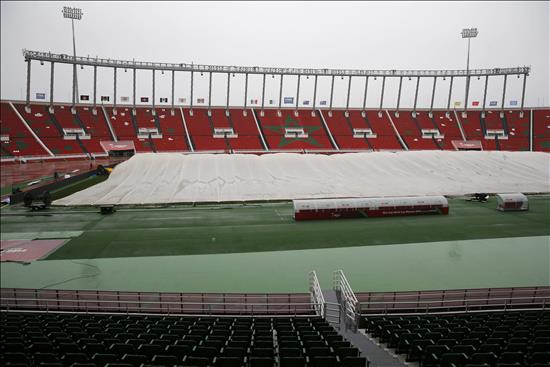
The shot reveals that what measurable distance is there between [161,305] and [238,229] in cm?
1421

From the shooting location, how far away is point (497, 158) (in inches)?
1811

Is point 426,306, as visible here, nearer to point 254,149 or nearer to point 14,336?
point 14,336

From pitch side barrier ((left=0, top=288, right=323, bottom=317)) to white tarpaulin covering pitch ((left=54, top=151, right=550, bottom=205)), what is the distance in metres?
19.8

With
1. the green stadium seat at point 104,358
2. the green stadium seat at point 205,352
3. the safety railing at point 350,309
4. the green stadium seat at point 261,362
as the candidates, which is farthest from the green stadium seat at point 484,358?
the green stadium seat at point 104,358

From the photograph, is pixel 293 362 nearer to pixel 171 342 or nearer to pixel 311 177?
pixel 171 342

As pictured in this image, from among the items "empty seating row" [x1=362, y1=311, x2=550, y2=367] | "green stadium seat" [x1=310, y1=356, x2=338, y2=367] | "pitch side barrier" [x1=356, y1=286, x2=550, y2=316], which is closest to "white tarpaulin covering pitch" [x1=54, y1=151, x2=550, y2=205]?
"pitch side barrier" [x1=356, y1=286, x2=550, y2=316]

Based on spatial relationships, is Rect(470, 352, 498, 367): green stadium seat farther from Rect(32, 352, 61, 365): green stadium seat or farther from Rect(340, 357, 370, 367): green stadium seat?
Rect(32, 352, 61, 365): green stadium seat

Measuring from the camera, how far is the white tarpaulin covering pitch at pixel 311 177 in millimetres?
36656

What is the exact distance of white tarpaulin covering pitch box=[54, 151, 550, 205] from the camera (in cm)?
3666

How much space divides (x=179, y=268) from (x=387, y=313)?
39.0 feet

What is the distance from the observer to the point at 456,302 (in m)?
14.8

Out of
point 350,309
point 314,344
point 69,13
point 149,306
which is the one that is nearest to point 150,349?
point 314,344

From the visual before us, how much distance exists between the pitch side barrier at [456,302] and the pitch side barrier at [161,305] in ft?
7.24

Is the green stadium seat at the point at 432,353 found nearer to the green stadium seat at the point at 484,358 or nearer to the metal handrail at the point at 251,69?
the green stadium seat at the point at 484,358
